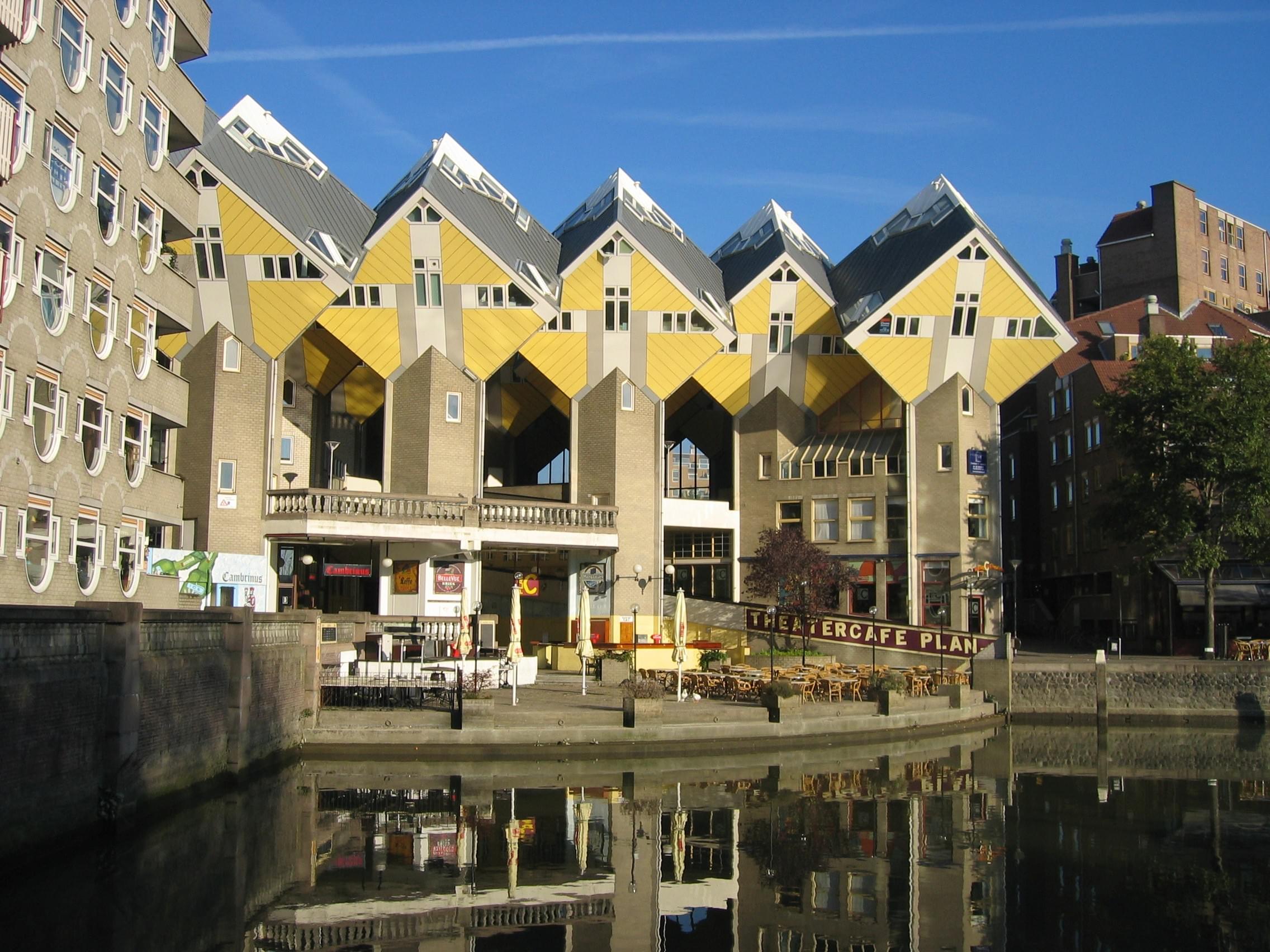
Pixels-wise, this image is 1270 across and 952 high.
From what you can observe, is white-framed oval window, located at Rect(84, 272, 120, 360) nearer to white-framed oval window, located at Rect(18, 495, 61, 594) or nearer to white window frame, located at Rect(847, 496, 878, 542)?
white-framed oval window, located at Rect(18, 495, 61, 594)

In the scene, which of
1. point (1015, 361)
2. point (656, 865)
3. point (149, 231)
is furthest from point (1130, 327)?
point (656, 865)

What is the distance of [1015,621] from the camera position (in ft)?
237

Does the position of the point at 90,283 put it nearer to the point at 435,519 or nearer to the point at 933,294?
the point at 435,519

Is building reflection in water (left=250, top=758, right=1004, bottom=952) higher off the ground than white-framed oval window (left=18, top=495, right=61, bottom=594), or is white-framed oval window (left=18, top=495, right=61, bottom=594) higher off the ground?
white-framed oval window (left=18, top=495, right=61, bottom=594)

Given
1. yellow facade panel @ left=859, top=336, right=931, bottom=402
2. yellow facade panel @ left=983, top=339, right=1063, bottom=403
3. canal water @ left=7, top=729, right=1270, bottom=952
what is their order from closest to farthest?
1. canal water @ left=7, top=729, right=1270, bottom=952
2. yellow facade panel @ left=859, top=336, right=931, bottom=402
3. yellow facade panel @ left=983, top=339, right=1063, bottom=403

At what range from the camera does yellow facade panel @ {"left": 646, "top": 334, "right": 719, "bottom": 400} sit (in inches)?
2287

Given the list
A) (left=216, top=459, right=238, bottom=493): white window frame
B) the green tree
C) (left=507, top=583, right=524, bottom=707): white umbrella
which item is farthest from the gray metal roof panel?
the green tree

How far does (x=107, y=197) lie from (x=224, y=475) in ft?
67.3

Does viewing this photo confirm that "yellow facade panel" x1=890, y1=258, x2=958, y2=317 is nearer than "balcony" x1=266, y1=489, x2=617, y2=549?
No

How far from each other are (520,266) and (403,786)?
30315mm

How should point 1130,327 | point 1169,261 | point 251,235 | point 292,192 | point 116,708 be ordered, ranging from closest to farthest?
point 116,708, point 251,235, point 292,192, point 1130,327, point 1169,261

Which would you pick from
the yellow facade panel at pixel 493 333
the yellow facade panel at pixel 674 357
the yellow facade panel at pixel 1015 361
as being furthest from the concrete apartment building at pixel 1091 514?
the yellow facade panel at pixel 493 333

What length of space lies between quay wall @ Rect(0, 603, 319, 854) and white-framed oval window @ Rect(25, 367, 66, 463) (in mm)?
4869

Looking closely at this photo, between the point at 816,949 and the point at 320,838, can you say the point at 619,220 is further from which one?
the point at 816,949
